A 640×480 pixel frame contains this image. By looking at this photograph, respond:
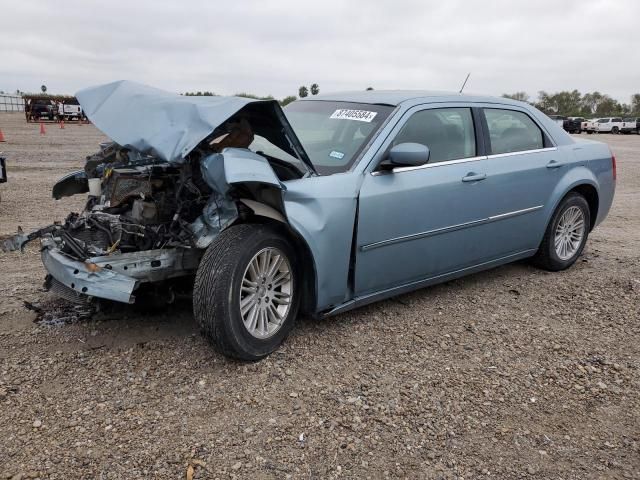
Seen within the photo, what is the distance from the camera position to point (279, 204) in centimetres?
329

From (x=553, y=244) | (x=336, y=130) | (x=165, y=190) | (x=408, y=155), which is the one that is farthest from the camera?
(x=553, y=244)

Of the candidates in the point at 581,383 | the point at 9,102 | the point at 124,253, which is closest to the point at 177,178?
the point at 124,253

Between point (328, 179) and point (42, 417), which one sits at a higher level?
point (328, 179)

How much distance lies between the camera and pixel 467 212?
167 inches

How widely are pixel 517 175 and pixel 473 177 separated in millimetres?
597

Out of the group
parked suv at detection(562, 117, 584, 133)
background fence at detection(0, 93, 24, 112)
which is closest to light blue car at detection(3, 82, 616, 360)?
parked suv at detection(562, 117, 584, 133)

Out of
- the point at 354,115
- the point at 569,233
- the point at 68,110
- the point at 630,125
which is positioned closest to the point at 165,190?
the point at 354,115

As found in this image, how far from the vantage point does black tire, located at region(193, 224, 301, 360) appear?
10.1 ft

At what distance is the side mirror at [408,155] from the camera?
12.1 ft

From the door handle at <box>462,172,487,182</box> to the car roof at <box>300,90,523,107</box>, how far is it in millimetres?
623

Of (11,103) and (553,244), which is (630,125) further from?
(11,103)

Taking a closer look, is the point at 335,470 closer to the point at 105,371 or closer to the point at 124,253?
the point at 105,371

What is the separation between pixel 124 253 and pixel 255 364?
1026 mm

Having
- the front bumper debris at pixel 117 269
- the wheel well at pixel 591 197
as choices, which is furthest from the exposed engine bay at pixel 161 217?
the wheel well at pixel 591 197
